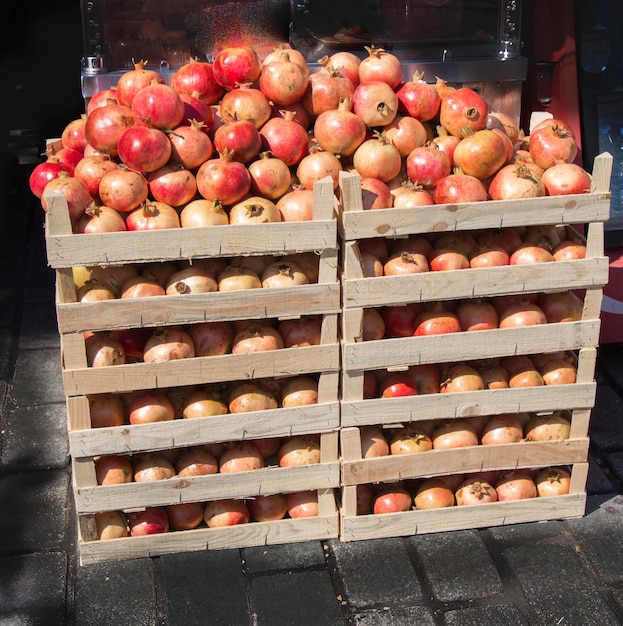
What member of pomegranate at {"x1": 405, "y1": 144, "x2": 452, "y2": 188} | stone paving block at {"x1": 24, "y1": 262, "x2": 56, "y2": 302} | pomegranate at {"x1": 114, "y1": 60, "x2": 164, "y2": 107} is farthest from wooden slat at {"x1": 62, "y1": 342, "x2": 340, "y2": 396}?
stone paving block at {"x1": 24, "y1": 262, "x2": 56, "y2": 302}

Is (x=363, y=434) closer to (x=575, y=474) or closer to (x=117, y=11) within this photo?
(x=575, y=474)

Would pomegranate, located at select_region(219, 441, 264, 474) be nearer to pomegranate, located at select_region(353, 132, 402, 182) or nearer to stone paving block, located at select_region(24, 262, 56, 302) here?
pomegranate, located at select_region(353, 132, 402, 182)

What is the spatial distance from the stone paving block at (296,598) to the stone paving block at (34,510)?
97cm

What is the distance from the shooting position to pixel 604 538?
3826mm

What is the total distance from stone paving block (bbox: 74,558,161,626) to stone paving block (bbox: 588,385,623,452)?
246 centimetres

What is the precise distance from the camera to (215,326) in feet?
11.6

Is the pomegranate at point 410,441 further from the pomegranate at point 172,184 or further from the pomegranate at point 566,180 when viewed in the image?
the pomegranate at point 172,184

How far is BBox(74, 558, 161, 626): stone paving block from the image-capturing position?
11.2 ft

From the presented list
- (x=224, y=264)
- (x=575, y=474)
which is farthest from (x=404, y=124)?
(x=575, y=474)

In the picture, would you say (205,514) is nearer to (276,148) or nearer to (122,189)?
(122,189)

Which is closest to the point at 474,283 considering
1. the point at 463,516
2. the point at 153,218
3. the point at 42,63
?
the point at 463,516

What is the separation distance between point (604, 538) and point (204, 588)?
1.80 metres

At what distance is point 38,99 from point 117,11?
477 centimetres

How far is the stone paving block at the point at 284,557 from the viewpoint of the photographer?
12.0 ft
